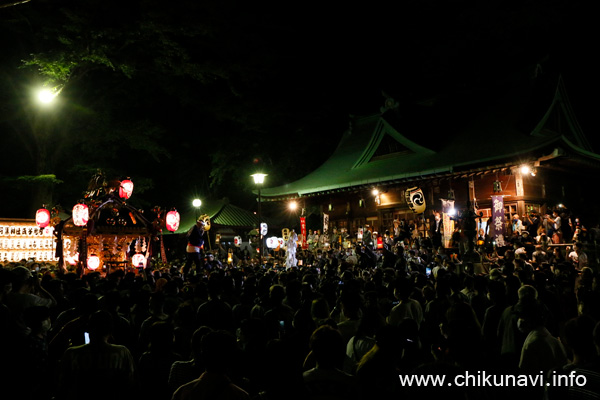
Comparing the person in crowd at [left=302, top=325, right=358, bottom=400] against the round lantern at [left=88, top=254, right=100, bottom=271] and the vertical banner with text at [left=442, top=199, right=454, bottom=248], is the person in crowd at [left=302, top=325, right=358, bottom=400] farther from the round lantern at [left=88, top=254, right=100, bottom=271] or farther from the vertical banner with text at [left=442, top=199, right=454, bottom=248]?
the vertical banner with text at [left=442, top=199, right=454, bottom=248]

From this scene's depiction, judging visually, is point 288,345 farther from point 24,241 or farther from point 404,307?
point 24,241

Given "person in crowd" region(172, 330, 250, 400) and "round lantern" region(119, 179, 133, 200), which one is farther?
"round lantern" region(119, 179, 133, 200)

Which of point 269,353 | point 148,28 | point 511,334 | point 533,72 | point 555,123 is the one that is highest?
point 148,28

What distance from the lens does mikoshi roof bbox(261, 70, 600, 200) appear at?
19000 millimetres

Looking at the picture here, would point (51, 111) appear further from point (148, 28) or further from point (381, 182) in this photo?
point (381, 182)

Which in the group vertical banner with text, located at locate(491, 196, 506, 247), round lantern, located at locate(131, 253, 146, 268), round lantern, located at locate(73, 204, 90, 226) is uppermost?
round lantern, located at locate(73, 204, 90, 226)

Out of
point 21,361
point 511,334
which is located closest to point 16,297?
point 21,361

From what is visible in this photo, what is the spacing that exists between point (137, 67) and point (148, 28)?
398cm

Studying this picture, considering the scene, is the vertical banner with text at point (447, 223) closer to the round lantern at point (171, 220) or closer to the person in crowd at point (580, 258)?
the person in crowd at point (580, 258)

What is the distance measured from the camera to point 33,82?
81.1 feet

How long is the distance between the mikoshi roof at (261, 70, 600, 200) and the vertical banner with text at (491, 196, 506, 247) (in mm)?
1484

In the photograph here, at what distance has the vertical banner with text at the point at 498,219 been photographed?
695 inches

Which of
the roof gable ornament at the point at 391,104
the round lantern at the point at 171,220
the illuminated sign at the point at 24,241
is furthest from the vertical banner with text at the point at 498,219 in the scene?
the illuminated sign at the point at 24,241

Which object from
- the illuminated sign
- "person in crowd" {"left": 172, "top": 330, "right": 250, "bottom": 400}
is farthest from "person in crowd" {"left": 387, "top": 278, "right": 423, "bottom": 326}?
the illuminated sign
